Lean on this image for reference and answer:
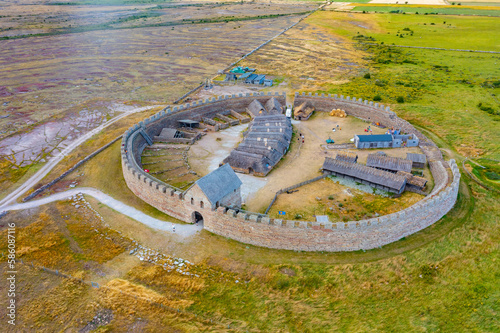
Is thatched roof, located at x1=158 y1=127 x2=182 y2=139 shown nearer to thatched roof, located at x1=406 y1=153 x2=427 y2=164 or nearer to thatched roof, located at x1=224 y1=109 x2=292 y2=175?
thatched roof, located at x1=224 y1=109 x2=292 y2=175

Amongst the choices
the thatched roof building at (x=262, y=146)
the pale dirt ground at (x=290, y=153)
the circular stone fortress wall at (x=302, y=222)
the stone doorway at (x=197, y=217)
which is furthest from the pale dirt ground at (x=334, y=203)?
the stone doorway at (x=197, y=217)

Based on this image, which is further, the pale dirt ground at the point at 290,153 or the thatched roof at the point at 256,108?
the thatched roof at the point at 256,108

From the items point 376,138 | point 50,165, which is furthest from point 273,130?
point 50,165

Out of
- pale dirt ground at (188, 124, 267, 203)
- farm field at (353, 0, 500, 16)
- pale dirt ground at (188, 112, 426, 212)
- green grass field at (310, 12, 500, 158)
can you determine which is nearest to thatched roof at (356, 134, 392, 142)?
pale dirt ground at (188, 112, 426, 212)

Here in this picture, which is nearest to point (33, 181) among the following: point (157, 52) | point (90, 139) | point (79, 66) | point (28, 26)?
point (90, 139)

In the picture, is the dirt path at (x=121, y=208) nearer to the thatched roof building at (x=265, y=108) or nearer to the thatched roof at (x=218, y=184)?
the thatched roof at (x=218, y=184)
